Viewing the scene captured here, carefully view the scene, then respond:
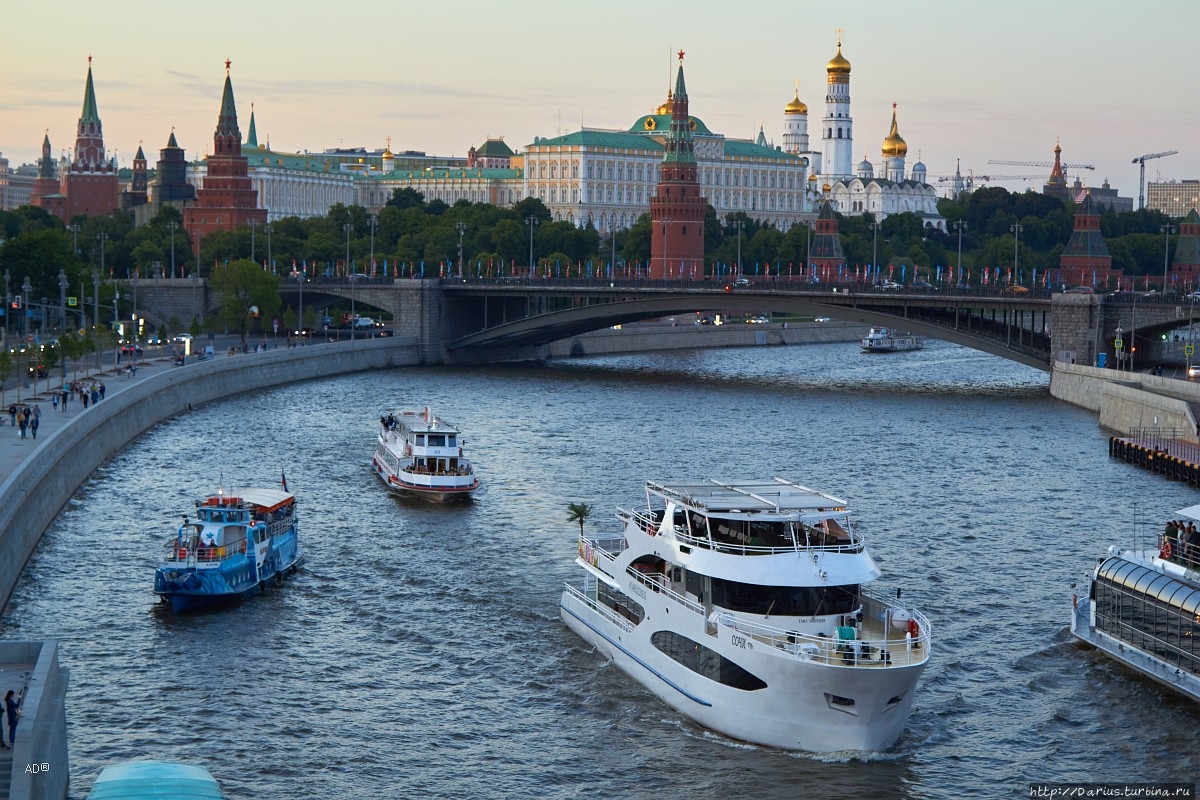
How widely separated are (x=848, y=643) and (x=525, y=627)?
1026 cm

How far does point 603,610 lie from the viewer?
35781 mm

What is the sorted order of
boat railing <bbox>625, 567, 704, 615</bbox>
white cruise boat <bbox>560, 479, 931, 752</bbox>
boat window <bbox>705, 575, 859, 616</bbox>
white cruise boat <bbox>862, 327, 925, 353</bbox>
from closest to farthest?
white cruise boat <bbox>560, 479, 931, 752</bbox>, boat window <bbox>705, 575, 859, 616</bbox>, boat railing <bbox>625, 567, 704, 615</bbox>, white cruise boat <bbox>862, 327, 925, 353</bbox>

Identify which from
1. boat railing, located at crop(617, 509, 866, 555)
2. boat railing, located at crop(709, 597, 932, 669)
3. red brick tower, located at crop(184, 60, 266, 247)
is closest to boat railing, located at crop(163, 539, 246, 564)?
boat railing, located at crop(617, 509, 866, 555)

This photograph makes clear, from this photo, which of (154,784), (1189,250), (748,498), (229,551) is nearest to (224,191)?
(1189,250)

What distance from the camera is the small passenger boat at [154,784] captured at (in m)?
22.6

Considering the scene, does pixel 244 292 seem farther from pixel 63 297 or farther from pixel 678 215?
pixel 678 215

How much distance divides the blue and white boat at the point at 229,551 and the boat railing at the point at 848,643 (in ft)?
42.9

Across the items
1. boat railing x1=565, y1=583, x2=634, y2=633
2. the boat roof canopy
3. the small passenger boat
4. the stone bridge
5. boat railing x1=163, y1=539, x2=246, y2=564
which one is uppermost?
the stone bridge

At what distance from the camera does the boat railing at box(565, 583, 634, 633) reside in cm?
3462

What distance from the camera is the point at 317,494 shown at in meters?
54.9

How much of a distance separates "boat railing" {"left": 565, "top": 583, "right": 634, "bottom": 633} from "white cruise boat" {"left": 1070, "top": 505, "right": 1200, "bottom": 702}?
945 centimetres

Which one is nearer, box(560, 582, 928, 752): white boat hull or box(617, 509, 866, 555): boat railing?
box(560, 582, 928, 752): white boat hull

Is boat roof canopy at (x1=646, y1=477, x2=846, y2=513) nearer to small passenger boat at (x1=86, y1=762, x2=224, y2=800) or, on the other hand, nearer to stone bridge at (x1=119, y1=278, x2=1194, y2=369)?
small passenger boat at (x1=86, y1=762, x2=224, y2=800)

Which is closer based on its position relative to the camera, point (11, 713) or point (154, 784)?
point (154, 784)
